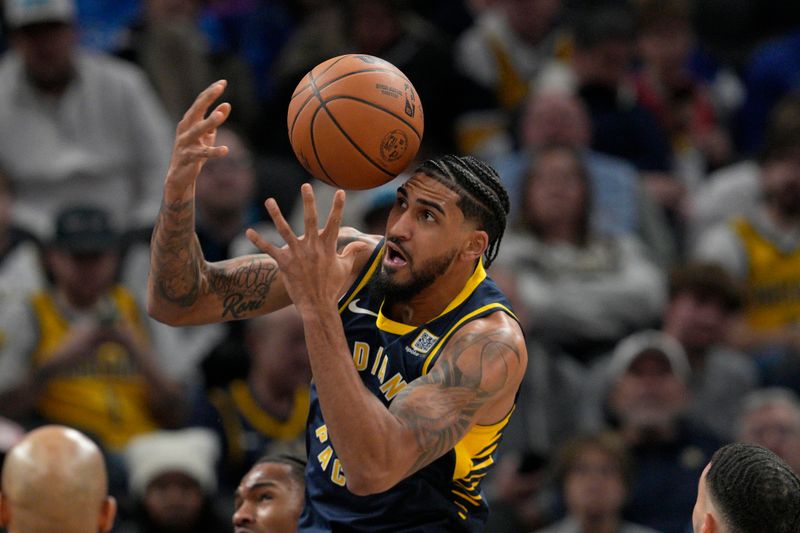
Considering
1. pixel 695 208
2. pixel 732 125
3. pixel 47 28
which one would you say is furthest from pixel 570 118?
pixel 47 28

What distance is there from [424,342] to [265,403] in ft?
12.2

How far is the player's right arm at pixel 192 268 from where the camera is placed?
5172 millimetres

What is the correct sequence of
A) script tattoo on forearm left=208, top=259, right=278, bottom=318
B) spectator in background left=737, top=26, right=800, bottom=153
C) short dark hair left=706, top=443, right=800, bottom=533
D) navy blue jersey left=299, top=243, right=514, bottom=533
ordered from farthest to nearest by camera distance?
spectator in background left=737, top=26, right=800, bottom=153
script tattoo on forearm left=208, top=259, right=278, bottom=318
navy blue jersey left=299, top=243, right=514, bottom=533
short dark hair left=706, top=443, right=800, bottom=533

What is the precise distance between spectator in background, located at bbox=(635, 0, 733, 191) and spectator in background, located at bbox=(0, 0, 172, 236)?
3984mm

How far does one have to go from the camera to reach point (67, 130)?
33.2 feet

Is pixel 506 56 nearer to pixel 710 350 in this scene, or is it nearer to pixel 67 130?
pixel 710 350

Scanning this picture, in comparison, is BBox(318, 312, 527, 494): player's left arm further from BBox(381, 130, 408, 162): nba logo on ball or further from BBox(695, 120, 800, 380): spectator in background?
BBox(695, 120, 800, 380): spectator in background

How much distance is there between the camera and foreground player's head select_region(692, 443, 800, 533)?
4.47 metres

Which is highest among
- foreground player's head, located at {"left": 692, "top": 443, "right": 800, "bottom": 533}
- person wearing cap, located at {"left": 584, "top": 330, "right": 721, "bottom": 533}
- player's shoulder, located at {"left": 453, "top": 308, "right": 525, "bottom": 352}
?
player's shoulder, located at {"left": 453, "top": 308, "right": 525, "bottom": 352}

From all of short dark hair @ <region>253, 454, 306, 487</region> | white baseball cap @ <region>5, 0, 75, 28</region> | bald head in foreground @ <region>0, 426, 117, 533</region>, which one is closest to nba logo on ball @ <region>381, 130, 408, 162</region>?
short dark hair @ <region>253, 454, 306, 487</region>

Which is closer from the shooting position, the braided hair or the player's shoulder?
the player's shoulder

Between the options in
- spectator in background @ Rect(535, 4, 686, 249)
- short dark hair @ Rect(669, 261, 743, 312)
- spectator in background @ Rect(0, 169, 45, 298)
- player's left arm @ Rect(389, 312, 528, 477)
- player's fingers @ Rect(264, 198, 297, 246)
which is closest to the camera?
player's fingers @ Rect(264, 198, 297, 246)

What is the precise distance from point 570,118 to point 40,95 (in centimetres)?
370

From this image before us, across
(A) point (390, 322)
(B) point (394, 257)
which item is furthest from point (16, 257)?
(B) point (394, 257)
